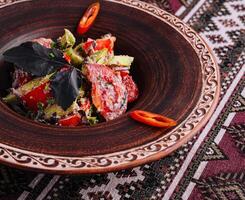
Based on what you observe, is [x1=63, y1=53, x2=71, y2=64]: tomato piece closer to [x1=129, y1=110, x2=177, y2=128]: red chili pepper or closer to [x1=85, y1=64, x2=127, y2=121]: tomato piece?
[x1=85, y1=64, x2=127, y2=121]: tomato piece

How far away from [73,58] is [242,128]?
673 millimetres

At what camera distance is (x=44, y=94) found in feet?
5.05

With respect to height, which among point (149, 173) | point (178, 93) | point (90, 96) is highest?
point (178, 93)

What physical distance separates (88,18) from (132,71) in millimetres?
255

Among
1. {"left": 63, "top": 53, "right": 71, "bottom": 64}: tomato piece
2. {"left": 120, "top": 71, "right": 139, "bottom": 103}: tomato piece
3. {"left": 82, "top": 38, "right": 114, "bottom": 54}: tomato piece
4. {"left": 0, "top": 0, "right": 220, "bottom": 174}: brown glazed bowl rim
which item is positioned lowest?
{"left": 0, "top": 0, "right": 220, "bottom": 174}: brown glazed bowl rim

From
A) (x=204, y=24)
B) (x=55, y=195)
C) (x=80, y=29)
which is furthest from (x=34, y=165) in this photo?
(x=204, y=24)

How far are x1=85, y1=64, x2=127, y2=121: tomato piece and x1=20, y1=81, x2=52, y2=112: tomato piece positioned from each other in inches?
5.3

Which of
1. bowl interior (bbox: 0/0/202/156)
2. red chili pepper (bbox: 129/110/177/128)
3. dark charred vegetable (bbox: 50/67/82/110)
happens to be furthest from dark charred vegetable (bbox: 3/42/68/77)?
red chili pepper (bbox: 129/110/177/128)

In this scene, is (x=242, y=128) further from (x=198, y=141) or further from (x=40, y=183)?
(x=40, y=183)

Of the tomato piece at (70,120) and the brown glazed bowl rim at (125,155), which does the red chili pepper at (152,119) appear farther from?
the tomato piece at (70,120)

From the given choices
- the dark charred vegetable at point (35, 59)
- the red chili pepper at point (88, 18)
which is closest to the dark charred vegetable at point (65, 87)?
the dark charred vegetable at point (35, 59)

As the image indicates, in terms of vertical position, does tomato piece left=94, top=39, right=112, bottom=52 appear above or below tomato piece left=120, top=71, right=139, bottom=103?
above

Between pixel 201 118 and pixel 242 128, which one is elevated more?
pixel 242 128

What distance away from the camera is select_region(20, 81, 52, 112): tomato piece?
153 cm
